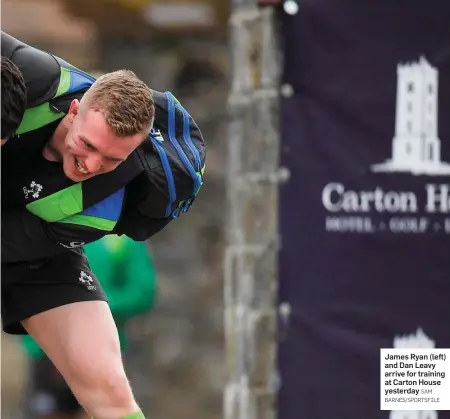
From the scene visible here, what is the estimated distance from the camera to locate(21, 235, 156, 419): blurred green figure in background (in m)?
6.07

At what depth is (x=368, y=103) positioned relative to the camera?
4883mm

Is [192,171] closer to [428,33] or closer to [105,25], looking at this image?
[428,33]

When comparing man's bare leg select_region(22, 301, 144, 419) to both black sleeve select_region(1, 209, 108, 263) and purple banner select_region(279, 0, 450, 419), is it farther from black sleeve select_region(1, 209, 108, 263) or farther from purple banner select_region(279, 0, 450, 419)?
purple banner select_region(279, 0, 450, 419)

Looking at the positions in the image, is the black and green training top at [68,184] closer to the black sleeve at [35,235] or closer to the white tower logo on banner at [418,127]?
the black sleeve at [35,235]

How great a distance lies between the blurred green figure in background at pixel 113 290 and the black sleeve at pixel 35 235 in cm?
274

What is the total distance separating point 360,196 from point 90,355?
1818mm

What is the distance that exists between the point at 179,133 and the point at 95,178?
29 centimetres

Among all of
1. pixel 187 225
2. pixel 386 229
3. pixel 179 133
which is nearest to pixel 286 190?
pixel 386 229

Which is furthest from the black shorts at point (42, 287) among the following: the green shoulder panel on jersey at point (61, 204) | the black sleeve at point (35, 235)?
the green shoulder panel on jersey at point (61, 204)

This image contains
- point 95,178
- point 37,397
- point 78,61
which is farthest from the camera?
point 78,61

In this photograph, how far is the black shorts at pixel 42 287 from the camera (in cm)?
339

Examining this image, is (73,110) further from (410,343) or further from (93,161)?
(410,343)

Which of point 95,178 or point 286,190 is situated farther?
point 286,190

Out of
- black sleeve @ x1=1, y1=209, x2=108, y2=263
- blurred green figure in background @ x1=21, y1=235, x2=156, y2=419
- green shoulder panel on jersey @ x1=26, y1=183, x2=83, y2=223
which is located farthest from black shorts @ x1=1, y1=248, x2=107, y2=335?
blurred green figure in background @ x1=21, y1=235, x2=156, y2=419
